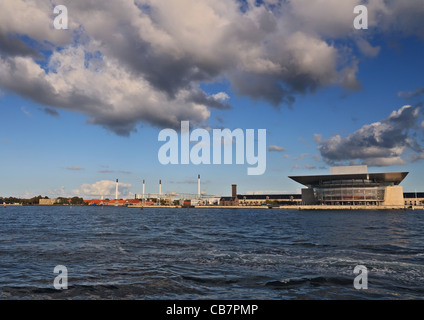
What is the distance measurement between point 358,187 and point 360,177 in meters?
6.22

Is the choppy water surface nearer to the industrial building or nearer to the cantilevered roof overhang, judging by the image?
the cantilevered roof overhang

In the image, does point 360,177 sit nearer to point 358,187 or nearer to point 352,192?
point 358,187

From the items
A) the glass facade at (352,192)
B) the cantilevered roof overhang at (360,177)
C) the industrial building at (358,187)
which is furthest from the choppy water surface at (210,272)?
the glass facade at (352,192)

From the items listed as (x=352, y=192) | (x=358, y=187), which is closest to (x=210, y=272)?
(x=352, y=192)

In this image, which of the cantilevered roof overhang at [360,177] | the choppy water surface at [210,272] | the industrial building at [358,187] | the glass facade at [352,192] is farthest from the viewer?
the glass facade at [352,192]

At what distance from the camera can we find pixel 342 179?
18112 centimetres

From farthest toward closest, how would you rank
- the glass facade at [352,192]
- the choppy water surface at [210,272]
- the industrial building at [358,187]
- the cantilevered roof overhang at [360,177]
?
1. the glass facade at [352,192]
2. the industrial building at [358,187]
3. the cantilevered roof overhang at [360,177]
4. the choppy water surface at [210,272]

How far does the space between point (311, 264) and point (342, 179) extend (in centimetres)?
17466

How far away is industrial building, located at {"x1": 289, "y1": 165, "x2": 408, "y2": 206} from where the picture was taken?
172 m

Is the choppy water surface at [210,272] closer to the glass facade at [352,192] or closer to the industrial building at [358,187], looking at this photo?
the industrial building at [358,187]

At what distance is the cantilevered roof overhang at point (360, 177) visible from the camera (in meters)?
167

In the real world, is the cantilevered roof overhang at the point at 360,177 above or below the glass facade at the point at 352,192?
above
